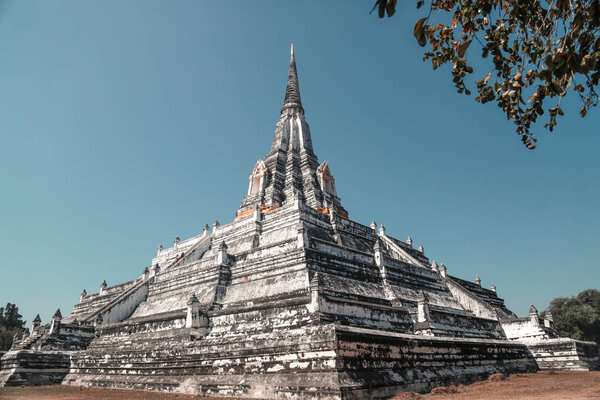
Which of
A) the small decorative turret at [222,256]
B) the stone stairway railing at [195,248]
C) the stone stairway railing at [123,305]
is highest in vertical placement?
the stone stairway railing at [195,248]

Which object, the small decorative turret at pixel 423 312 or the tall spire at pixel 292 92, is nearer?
the small decorative turret at pixel 423 312

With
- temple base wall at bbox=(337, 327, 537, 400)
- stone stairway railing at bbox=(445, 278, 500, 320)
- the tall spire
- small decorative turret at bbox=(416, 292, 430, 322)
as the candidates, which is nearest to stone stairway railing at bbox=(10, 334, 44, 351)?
temple base wall at bbox=(337, 327, 537, 400)

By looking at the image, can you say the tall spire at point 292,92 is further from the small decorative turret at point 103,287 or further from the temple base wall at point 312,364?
the temple base wall at point 312,364

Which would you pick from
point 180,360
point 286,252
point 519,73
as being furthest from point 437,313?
point 519,73

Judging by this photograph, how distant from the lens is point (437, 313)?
720 inches

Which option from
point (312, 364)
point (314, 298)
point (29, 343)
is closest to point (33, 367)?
point (29, 343)

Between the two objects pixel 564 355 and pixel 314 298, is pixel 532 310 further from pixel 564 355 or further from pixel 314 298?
pixel 314 298

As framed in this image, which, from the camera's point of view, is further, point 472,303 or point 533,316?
point 472,303

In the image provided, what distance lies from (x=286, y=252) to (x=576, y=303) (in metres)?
46.9

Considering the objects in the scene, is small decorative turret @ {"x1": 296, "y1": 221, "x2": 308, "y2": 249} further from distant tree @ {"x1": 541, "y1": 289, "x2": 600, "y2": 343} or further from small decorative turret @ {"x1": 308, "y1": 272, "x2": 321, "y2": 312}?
distant tree @ {"x1": 541, "y1": 289, "x2": 600, "y2": 343}

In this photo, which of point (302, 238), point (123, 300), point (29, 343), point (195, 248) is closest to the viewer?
point (302, 238)

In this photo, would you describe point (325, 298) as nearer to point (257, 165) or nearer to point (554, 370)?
point (554, 370)

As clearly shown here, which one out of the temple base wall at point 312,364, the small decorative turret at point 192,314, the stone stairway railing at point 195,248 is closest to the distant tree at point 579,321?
the temple base wall at point 312,364

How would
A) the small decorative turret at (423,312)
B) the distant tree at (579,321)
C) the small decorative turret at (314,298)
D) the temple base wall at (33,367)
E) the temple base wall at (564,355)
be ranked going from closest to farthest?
the small decorative turret at (314,298) → the small decorative turret at (423,312) → the temple base wall at (33,367) → the temple base wall at (564,355) → the distant tree at (579,321)
